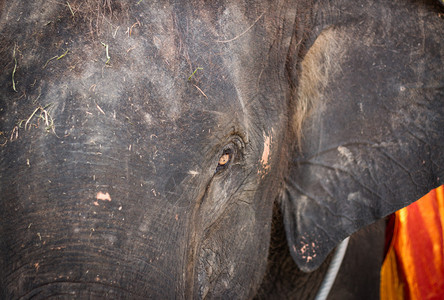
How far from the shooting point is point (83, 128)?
1031 mm

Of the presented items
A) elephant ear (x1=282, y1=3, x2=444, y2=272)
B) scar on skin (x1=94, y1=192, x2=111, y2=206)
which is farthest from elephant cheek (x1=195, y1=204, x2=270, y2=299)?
scar on skin (x1=94, y1=192, x2=111, y2=206)

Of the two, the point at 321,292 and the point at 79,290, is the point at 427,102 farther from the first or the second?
the point at 79,290

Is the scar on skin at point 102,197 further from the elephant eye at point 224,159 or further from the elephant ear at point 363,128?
the elephant ear at point 363,128

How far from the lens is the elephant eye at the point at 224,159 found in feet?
4.38

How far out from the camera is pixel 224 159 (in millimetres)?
1345

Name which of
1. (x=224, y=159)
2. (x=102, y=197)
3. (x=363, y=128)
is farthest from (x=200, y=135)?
(x=363, y=128)

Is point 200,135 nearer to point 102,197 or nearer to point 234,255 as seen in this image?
point 102,197

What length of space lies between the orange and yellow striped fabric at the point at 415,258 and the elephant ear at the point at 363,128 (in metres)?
0.83

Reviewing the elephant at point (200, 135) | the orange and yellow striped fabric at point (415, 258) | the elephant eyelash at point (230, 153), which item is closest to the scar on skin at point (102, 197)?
the elephant at point (200, 135)

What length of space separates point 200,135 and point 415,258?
1.77m

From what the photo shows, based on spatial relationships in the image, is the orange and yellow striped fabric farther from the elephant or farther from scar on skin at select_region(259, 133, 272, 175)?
scar on skin at select_region(259, 133, 272, 175)

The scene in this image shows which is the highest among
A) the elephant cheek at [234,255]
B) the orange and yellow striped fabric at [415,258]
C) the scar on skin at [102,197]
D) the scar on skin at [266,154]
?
the scar on skin at [102,197]

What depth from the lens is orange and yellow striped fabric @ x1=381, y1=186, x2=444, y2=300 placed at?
94.8 inches

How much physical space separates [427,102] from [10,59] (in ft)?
4.46
